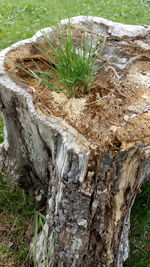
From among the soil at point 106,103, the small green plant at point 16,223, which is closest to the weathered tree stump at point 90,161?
the soil at point 106,103

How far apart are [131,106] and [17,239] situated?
129 cm

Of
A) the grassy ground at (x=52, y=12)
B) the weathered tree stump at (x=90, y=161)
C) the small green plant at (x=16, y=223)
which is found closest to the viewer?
the weathered tree stump at (x=90, y=161)

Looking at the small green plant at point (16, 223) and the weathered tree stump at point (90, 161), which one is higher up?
the weathered tree stump at point (90, 161)

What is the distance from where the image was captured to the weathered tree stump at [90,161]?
5.38ft

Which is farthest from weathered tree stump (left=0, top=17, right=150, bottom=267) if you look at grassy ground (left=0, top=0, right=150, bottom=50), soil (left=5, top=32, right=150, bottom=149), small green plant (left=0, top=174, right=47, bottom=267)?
grassy ground (left=0, top=0, right=150, bottom=50)

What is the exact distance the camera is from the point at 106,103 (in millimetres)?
1862

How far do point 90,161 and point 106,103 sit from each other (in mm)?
407

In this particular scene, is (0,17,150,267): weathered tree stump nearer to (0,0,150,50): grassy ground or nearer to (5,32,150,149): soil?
(5,32,150,149): soil

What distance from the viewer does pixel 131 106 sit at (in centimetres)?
186

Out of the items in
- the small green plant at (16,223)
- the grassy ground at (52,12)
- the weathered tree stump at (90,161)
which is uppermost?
the grassy ground at (52,12)

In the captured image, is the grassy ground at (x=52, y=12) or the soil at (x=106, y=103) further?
the grassy ground at (x=52, y=12)

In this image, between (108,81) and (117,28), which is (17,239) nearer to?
(108,81)

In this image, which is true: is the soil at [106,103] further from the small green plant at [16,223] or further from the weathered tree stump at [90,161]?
the small green plant at [16,223]

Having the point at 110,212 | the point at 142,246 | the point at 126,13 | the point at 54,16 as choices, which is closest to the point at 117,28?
the point at 110,212
